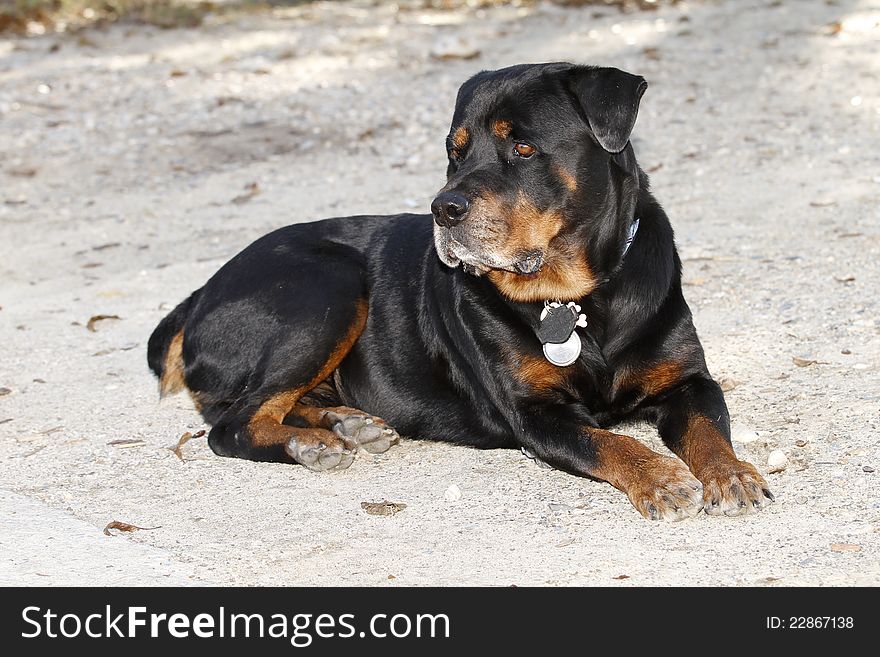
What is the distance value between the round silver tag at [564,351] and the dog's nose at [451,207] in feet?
2.19

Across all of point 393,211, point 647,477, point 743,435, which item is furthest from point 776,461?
point 393,211

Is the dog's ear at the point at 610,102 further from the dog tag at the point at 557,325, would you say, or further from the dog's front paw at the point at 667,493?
the dog's front paw at the point at 667,493

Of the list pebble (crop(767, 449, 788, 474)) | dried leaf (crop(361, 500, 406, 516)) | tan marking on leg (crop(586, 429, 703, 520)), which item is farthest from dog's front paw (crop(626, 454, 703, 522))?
dried leaf (crop(361, 500, 406, 516))

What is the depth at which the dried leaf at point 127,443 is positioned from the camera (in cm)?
548

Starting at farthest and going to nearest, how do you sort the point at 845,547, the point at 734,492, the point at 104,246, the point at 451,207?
the point at 104,246, the point at 451,207, the point at 734,492, the point at 845,547

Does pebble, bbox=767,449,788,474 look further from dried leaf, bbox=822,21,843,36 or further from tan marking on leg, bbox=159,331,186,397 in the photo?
dried leaf, bbox=822,21,843,36

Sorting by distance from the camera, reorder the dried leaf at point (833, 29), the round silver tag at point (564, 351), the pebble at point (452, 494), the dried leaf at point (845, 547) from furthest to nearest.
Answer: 1. the dried leaf at point (833, 29)
2. the round silver tag at point (564, 351)
3. the pebble at point (452, 494)
4. the dried leaf at point (845, 547)

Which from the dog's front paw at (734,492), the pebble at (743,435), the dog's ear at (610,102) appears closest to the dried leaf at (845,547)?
the dog's front paw at (734,492)

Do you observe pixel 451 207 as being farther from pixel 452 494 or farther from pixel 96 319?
pixel 96 319

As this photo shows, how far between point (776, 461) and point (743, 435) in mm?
324

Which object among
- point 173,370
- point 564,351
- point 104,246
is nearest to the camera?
point 564,351

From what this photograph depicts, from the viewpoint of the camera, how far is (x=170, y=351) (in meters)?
6.02

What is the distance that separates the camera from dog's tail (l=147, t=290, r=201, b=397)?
595cm

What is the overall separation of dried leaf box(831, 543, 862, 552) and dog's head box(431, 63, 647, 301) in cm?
145
